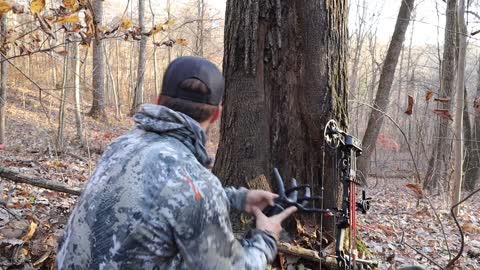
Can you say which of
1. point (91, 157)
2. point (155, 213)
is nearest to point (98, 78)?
point (91, 157)

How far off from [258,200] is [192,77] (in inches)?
30.0

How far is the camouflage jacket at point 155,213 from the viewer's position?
1689mm

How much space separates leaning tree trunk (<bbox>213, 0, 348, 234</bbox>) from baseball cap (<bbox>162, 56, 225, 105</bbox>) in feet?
6.86

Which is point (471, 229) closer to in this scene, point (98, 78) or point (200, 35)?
point (98, 78)

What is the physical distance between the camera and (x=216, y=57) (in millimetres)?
33094

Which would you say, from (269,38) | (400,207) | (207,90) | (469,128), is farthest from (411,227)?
(469,128)

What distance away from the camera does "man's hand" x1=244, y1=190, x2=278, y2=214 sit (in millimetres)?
2270

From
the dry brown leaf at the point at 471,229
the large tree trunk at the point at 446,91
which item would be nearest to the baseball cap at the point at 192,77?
the dry brown leaf at the point at 471,229

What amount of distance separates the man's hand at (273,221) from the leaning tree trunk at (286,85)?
6.11 feet

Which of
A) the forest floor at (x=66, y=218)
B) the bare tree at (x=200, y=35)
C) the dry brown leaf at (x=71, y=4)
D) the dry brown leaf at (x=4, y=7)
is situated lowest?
the forest floor at (x=66, y=218)

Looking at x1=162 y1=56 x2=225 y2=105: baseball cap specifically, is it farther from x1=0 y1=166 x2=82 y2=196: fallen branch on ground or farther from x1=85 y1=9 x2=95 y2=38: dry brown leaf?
x1=0 y1=166 x2=82 y2=196: fallen branch on ground

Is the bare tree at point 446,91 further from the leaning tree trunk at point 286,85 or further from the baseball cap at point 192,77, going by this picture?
the baseball cap at point 192,77

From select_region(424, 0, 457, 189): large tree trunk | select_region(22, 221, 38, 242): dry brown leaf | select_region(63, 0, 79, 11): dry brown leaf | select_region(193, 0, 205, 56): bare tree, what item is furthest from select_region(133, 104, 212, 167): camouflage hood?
select_region(193, 0, 205, 56): bare tree

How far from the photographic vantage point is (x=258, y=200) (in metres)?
2.32
